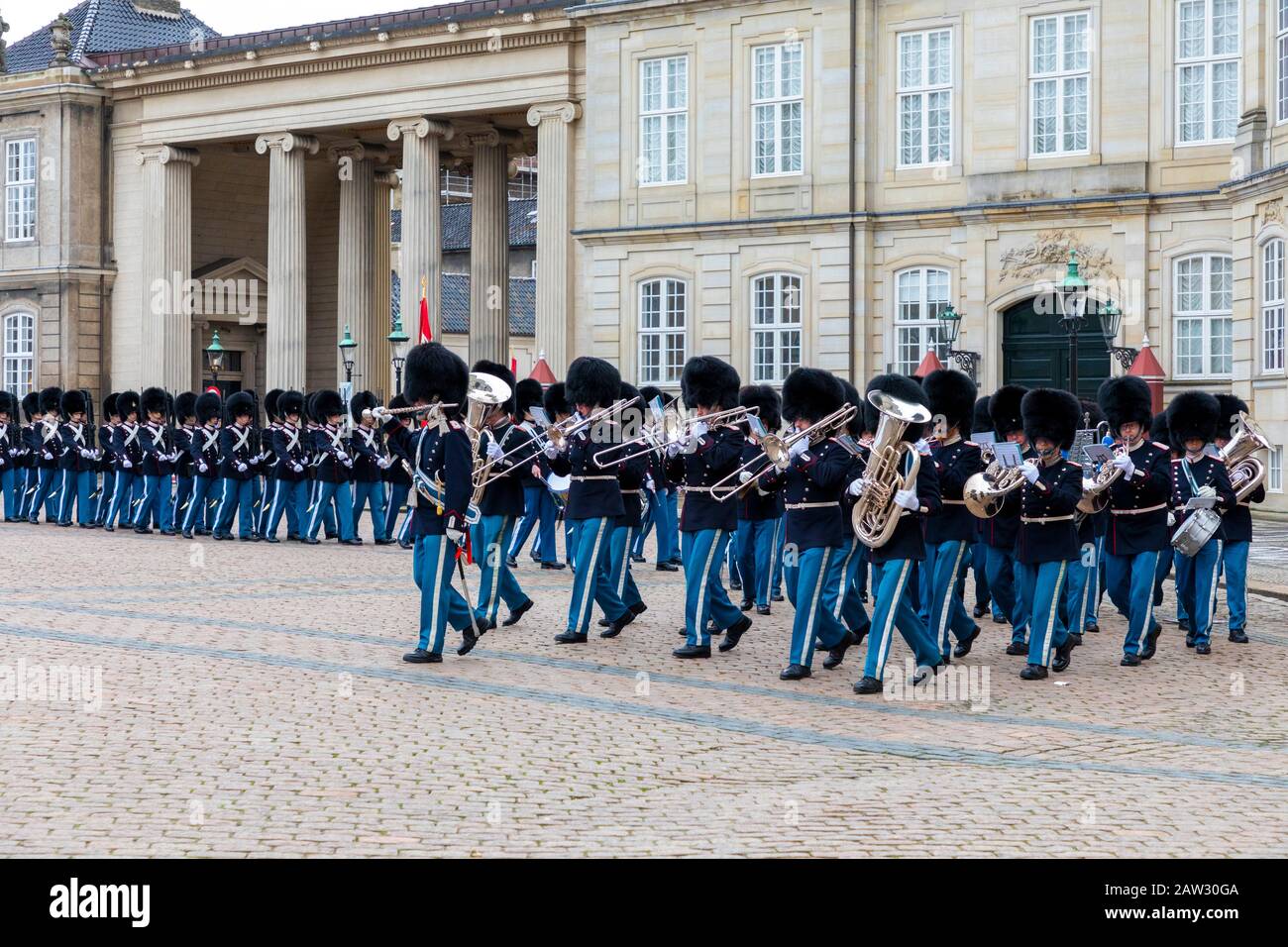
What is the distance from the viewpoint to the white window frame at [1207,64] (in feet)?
89.2

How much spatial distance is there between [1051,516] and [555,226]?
23.4 m

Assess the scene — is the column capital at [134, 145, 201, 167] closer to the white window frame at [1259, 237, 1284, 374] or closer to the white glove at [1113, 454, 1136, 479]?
the white window frame at [1259, 237, 1284, 374]

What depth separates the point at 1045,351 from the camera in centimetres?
2908

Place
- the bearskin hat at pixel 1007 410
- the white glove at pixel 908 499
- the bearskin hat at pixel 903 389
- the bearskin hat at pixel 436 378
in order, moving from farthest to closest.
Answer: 1. the bearskin hat at pixel 1007 410
2. the bearskin hat at pixel 436 378
3. the bearskin hat at pixel 903 389
4. the white glove at pixel 908 499

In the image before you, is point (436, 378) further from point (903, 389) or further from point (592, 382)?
point (903, 389)

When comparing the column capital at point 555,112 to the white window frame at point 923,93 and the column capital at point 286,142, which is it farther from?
the white window frame at point 923,93

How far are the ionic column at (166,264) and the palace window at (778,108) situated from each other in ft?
46.0

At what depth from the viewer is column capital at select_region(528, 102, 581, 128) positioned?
3328 centimetres

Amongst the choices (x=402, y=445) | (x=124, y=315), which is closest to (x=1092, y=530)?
(x=402, y=445)

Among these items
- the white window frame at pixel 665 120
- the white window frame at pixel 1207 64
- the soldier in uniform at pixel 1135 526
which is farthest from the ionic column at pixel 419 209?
the soldier in uniform at pixel 1135 526

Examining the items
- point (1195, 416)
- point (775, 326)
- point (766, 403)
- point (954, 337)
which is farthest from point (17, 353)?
point (1195, 416)

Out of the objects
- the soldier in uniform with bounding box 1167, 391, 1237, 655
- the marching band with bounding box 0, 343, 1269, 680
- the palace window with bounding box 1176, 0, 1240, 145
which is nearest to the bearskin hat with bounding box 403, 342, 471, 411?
the marching band with bounding box 0, 343, 1269, 680

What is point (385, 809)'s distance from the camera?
6.99 meters

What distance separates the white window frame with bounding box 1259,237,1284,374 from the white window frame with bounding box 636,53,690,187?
422 inches
